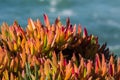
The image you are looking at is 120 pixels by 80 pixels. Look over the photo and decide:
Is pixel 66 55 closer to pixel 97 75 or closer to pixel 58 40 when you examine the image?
pixel 58 40

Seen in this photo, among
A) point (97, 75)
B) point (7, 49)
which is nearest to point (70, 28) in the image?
point (7, 49)

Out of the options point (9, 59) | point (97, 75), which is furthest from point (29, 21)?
point (97, 75)

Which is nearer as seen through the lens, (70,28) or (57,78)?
(57,78)

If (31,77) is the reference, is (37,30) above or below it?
above

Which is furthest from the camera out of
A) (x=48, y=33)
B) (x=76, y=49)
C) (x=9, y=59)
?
(x=76, y=49)

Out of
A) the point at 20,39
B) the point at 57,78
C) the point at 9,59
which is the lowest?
the point at 57,78

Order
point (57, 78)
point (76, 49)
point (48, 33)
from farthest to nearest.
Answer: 1. point (76, 49)
2. point (48, 33)
3. point (57, 78)

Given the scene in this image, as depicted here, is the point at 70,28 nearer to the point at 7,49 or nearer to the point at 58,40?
the point at 58,40
